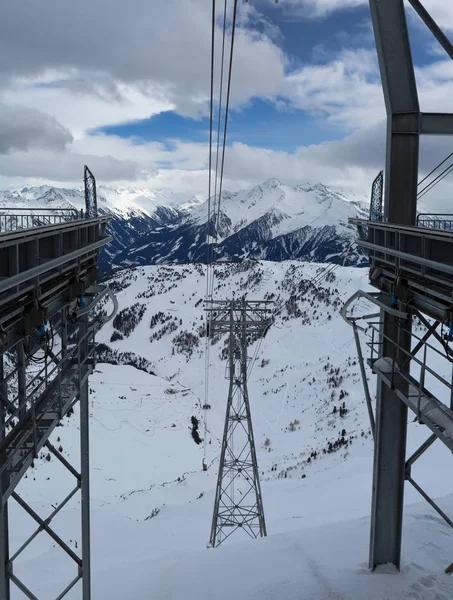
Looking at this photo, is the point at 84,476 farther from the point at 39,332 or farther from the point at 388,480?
the point at 388,480

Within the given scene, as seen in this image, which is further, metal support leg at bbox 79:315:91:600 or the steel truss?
the steel truss

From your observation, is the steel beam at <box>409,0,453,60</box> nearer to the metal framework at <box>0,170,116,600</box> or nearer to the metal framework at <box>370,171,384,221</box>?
the metal framework at <box>370,171,384,221</box>

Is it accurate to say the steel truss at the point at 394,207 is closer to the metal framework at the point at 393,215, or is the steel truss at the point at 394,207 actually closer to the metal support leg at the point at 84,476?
the metal framework at the point at 393,215

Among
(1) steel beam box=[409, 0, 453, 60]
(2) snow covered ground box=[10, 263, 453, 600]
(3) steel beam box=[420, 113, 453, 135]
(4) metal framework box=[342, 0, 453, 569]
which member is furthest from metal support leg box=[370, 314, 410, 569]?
(1) steel beam box=[409, 0, 453, 60]

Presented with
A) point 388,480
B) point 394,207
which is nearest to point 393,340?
point 394,207

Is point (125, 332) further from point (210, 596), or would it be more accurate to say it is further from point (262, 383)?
point (210, 596)

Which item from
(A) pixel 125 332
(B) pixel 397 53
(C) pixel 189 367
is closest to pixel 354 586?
(B) pixel 397 53
